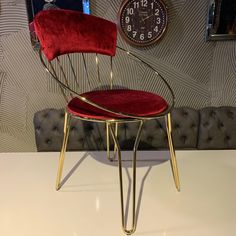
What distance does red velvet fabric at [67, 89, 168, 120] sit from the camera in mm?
1152

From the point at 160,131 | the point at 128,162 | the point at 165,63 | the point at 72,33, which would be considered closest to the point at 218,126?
the point at 160,131

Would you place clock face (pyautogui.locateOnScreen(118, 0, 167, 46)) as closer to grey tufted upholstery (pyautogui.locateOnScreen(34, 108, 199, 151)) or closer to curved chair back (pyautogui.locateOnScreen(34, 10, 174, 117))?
curved chair back (pyautogui.locateOnScreen(34, 10, 174, 117))

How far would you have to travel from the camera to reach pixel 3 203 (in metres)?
1.44

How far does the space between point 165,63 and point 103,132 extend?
2.24ft

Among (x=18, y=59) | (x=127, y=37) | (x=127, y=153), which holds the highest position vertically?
(x=127, y=37)

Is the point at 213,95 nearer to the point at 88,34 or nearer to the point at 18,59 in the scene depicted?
the point at 88,34

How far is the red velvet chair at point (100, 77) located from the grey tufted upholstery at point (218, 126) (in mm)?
318

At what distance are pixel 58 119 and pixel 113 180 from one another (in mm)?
711

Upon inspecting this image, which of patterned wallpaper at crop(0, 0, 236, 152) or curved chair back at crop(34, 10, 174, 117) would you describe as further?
patterned wallpaper at crop(0, 0, 236, 152)

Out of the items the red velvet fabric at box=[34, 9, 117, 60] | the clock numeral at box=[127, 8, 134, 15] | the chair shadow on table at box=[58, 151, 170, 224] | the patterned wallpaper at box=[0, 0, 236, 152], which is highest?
the clock numeral at box=[127, 8, 134, 15]

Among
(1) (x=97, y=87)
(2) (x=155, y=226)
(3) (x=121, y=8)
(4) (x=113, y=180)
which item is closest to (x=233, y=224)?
(2) (x=155, y=226)

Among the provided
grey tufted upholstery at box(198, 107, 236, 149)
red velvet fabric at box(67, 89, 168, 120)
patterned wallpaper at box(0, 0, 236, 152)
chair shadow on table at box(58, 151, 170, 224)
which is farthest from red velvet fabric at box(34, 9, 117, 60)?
grey tufted upholstery at box(198, 107, 236, 149)

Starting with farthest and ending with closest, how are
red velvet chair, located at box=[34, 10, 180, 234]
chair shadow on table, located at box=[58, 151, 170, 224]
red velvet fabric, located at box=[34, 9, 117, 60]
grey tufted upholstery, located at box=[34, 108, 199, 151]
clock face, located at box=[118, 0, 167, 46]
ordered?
grey tufted upholstery, located at box=[34, 108, 199, 151] → clock face, located at box=[118, 0, 167, 46] → chair shadow on table, located at box=[58, 151, 170, 224] → red velvet fabric, located at box=[34, 9, 117, 60] → red velvet chair, located at box=[34, 10, 180, 234]

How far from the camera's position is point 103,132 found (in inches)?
84.0
